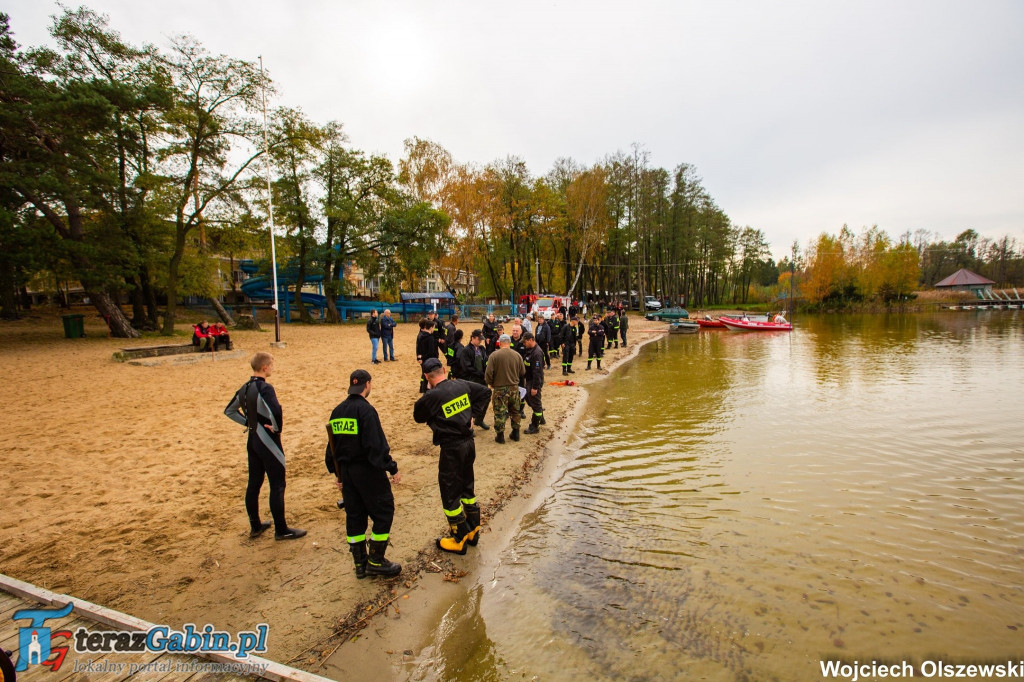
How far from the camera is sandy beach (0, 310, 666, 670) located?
146 inches

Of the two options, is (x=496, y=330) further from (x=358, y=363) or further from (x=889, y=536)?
(x=889, y=536)

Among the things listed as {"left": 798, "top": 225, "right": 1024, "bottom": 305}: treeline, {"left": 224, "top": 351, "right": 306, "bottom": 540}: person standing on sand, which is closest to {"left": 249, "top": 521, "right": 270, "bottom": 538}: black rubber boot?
{"left": 224, "top": 351, "right": 306, "bottom": 540}: person standing on sand

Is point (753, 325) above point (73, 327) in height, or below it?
below

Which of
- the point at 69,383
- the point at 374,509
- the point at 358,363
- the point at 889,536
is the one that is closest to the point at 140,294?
the point at 69,383

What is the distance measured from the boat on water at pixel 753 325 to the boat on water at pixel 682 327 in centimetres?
268

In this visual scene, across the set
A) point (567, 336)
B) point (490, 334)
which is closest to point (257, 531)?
point (490, 334)

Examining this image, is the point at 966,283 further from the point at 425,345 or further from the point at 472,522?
the point at 472,522

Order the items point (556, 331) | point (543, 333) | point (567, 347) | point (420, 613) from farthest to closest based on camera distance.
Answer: point (556, 331)
point (567, 347)
point (543, 333)
point (420, 613)

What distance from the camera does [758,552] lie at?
15.3 ft

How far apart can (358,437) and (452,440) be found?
3.33 feet

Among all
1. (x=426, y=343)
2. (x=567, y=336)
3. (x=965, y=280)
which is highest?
(x=965, y=280)

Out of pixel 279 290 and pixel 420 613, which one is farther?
pixel 279 290

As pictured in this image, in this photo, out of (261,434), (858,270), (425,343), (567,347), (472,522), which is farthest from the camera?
(858,270)

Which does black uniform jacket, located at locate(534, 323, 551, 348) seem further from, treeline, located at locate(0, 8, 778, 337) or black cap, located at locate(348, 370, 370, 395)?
treeline, located at locate(0, 8, 778, 337)
